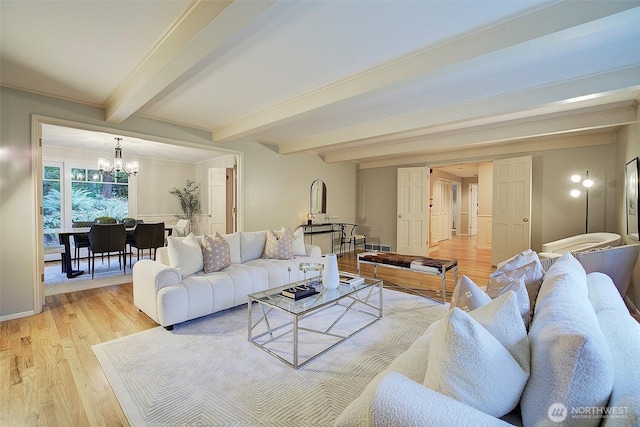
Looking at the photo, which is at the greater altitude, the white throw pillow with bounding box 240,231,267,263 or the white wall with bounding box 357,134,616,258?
the white wall with bounding box 357,134,616,258

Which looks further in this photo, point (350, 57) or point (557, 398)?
point (350, 57)

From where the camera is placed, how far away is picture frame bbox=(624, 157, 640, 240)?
3073 millimetres

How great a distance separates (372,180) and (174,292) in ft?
19.6

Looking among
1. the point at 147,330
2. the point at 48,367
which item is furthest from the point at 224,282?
the point at 48,367

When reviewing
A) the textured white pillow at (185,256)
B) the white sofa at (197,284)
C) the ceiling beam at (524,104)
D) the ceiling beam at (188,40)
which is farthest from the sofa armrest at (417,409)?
the ceiling beam at (524,104)

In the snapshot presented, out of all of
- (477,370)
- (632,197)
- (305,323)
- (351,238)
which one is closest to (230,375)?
(305,323)

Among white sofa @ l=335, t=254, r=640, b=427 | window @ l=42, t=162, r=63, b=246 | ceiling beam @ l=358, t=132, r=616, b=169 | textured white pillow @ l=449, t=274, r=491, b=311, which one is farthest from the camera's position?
window @ l=42, t=162, r=63, b=246

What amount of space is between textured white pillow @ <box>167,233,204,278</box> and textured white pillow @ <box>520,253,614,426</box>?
3007mm

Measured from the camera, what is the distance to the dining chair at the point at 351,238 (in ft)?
23.7

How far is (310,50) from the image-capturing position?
2.31m

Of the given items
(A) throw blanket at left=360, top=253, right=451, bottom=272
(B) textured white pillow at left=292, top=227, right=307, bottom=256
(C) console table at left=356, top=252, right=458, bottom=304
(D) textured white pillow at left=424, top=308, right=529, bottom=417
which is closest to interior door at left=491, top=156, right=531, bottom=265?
(C) console table at left=356, top=252, right=458, bottom=304

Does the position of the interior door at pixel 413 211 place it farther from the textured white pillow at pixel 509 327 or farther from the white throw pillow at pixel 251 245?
the textured white pillow at pixel 509 327

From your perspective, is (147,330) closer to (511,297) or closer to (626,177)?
(511,297)

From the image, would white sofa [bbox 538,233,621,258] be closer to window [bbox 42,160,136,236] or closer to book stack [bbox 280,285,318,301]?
book stack [bbox 280,285,318,301]
